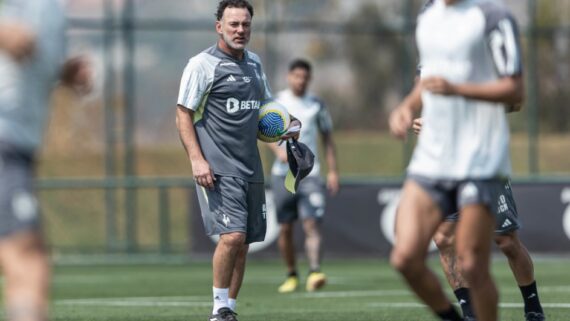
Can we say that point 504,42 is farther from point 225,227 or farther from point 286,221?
point 286,221

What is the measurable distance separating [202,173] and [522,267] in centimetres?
228

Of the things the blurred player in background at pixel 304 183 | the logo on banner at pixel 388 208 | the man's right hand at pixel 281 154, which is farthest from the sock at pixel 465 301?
the logo on banner at pixel 388 208

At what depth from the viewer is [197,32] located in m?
28.3

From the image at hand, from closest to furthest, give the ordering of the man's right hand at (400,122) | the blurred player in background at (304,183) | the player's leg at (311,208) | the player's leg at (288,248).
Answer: the man's right hand at (400,122)
the player's leg at (288,248)
the blurred player in background at (304,183)
the player's leg at (311,208)

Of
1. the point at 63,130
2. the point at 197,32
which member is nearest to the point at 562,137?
the point at 197,32

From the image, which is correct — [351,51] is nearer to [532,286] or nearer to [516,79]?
[532,286]

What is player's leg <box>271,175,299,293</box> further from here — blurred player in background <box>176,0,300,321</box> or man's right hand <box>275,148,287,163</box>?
blurred player in background <box>176,0,300,321</box>

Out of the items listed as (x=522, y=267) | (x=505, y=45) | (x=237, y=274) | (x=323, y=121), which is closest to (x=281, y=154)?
(x=323, y=121)

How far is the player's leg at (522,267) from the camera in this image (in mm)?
9383

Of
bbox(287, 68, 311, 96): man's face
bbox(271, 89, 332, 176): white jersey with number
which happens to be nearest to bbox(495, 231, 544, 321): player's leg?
bbox(271, 89, 332, 176): white jersey with number

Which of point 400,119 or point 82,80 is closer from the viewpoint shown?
point 82,80

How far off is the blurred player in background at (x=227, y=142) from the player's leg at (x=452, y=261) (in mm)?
1354

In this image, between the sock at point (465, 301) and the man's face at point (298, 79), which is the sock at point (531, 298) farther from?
the man's face at point (298, 79)

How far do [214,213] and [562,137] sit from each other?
74.6 feet
